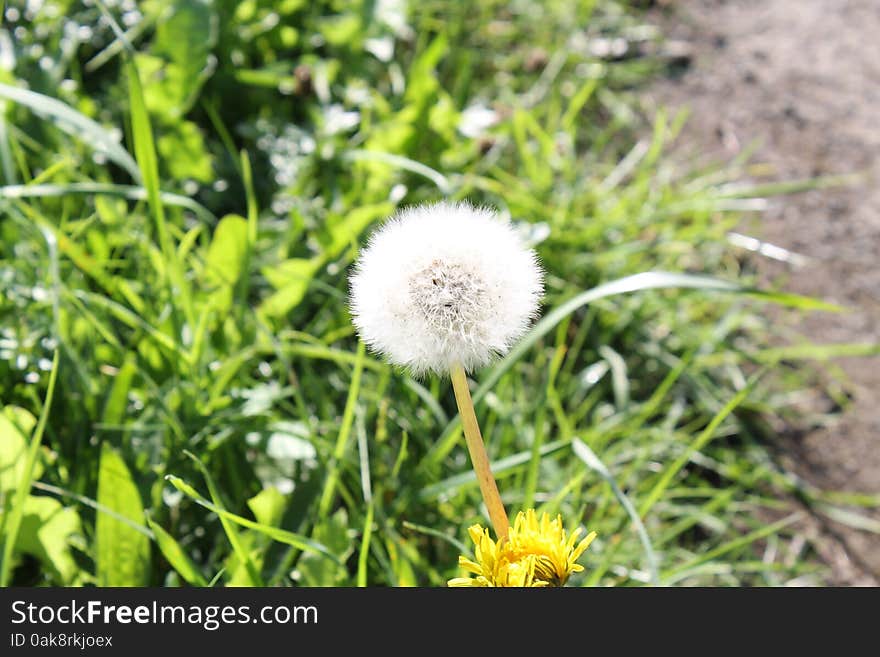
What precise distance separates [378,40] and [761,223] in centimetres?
135

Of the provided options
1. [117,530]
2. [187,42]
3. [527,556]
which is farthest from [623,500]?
[187,42]

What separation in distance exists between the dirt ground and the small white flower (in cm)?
151

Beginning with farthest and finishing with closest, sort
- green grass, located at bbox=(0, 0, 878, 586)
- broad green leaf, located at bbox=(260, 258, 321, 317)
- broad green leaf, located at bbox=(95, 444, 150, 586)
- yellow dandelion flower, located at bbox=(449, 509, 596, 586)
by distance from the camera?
broad green leaf, located at bbox=(260, 258, 321, 317)
green grass, located at bbox=(0, 0, 878, 586)
broad green leaf, located at bbox=(95, 444, 150, 586)
yellow dandelion flower, located at bbox=(449, 509, 596, 586)

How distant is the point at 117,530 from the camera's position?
1.58 metres

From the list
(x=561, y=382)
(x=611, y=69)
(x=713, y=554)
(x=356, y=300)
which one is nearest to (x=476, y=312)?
(x=356, y=300)

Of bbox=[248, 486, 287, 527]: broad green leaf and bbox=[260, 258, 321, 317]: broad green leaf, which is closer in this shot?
bbox=[248, 486, 287, 527]: broad green leaf

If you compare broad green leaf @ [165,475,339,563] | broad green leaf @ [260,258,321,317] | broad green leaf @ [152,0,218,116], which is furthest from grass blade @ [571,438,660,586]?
broad green leaf @ [152,0,218,116]


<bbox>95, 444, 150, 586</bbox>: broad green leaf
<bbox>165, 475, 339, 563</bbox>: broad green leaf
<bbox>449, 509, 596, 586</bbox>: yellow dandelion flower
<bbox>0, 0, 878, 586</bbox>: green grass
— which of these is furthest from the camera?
<bbox>0, 0, 878, 586</bbox>: green grass

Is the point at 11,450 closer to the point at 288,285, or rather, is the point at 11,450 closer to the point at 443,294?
the point at 288,285

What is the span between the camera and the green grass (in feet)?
5.57

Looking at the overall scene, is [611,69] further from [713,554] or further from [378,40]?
[713,554]

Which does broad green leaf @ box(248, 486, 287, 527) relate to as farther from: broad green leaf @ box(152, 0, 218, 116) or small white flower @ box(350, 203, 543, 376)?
broad green leaf @ box(152, 0, 218, 116)

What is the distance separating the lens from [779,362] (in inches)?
107

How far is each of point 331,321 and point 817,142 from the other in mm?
2005
